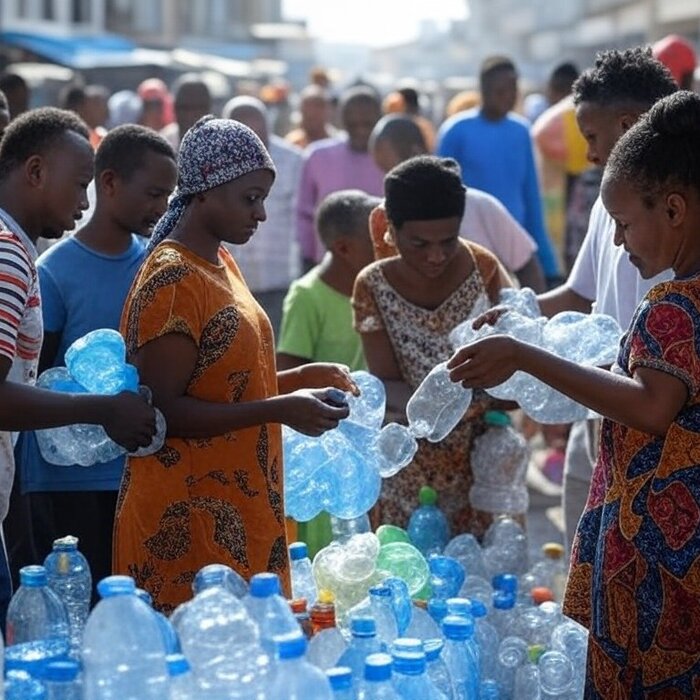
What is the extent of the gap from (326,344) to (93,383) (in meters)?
2.30

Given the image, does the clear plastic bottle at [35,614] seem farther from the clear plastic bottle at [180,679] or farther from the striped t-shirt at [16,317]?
the clear plastic bottle at [180,679]

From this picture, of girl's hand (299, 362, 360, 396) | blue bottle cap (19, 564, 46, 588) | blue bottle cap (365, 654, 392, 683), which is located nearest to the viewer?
blue bottle cap (365, 654, 392, 683)

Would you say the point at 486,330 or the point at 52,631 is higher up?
the point at 486,330

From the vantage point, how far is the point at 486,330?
15.4 ft

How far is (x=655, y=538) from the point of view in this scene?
3365mm

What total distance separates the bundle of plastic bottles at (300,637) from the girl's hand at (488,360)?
2.10ft

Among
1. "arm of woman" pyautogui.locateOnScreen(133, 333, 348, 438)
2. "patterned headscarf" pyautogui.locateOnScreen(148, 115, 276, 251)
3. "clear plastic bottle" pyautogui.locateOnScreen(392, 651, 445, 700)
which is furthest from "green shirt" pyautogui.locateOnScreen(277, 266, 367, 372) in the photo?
"clear plastic bottle" pyautogui.locateOnScreen(392, 651, 445, 700)

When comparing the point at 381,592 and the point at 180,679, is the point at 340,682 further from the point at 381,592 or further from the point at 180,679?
the point at 381,592

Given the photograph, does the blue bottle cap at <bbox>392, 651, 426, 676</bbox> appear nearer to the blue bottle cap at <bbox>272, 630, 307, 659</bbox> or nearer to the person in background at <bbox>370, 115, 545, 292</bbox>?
the blue bottle cap at <bbox>272, 630, 307, 659</bbox>

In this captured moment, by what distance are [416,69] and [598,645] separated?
6053cm

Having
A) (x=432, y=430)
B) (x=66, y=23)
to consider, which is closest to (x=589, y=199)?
(x=432, y=430)

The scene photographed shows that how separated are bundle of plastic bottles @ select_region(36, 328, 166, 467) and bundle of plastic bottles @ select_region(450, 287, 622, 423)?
115 centimetres

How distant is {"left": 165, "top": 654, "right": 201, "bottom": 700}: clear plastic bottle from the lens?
2771 mm

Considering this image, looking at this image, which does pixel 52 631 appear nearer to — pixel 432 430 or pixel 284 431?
pixel 284 431
